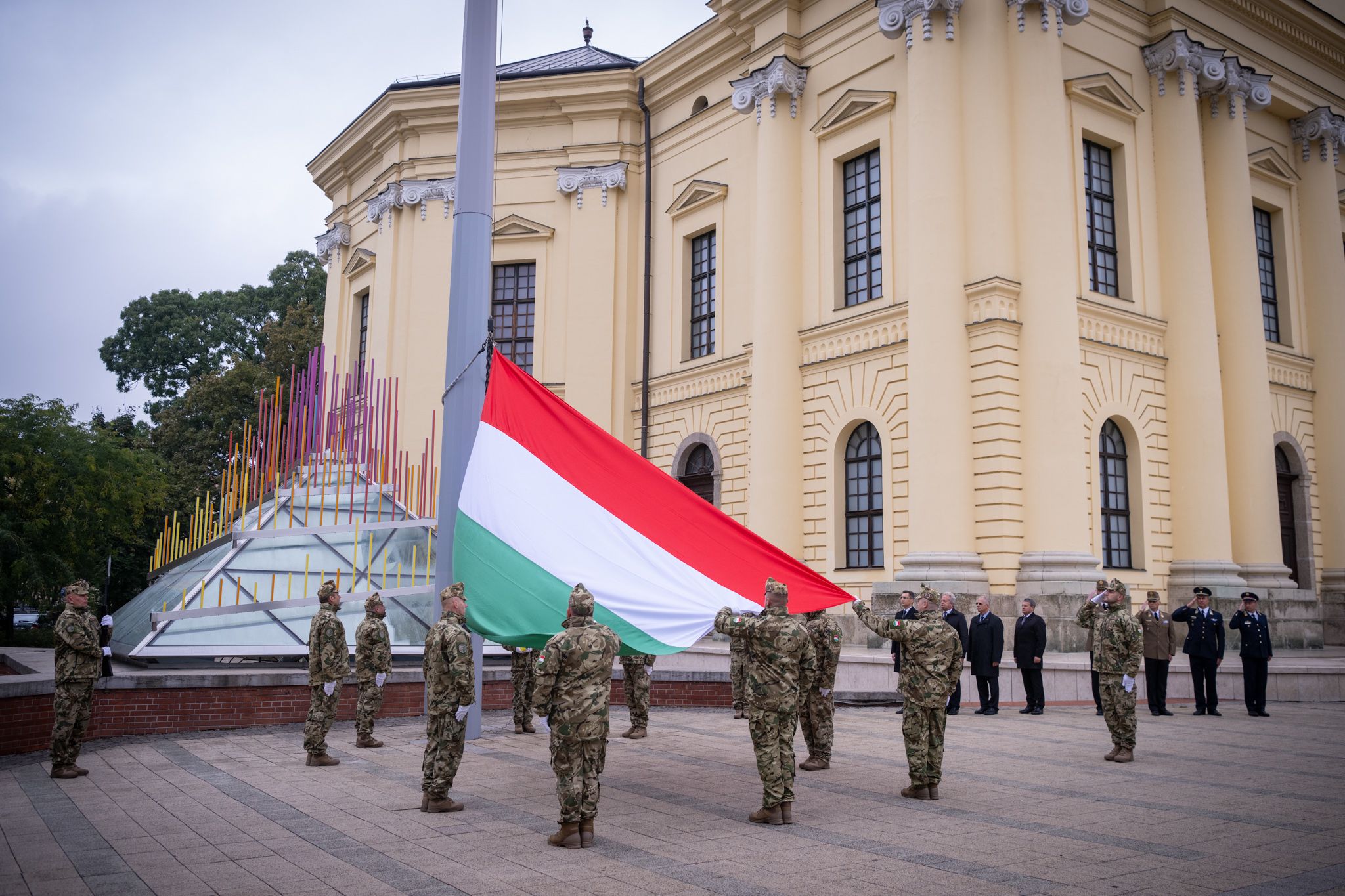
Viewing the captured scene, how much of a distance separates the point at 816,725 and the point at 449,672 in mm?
3999

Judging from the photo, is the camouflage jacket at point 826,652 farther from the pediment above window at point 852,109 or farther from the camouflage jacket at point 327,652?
the pediment above window at point 852,109

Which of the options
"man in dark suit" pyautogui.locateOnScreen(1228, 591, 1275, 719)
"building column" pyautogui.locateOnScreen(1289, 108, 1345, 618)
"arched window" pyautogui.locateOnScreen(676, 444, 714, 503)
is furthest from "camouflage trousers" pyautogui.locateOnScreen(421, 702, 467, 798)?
"building column" pyautogui.locateOnScreen(1289, 108, 1345, 618)

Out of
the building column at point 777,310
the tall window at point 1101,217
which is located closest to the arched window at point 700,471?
the building column at point 777,310

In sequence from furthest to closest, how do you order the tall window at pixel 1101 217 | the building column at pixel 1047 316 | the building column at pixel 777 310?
1. the building column at pixel 777 310
2. the tall window at pixel 1101 217
3. the building column at pixel 1047 316

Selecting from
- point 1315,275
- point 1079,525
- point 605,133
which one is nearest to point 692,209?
point 605,133

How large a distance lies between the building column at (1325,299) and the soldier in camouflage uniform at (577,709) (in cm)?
2422

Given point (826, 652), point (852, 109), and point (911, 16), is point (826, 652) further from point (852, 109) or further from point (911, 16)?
point (852, 109)

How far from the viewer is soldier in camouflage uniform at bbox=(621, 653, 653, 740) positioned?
43.3 feet

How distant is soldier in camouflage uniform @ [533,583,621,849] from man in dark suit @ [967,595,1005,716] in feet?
30.3

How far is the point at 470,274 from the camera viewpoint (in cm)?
1316

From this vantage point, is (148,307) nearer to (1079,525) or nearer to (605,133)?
(605,133)

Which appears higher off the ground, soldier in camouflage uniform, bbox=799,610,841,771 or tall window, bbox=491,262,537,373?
tall window, bbox=491,262,537,373

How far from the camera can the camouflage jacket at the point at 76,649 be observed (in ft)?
34.9

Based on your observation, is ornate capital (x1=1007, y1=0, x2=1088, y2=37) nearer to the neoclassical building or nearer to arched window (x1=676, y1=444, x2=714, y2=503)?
the neoclassical building
